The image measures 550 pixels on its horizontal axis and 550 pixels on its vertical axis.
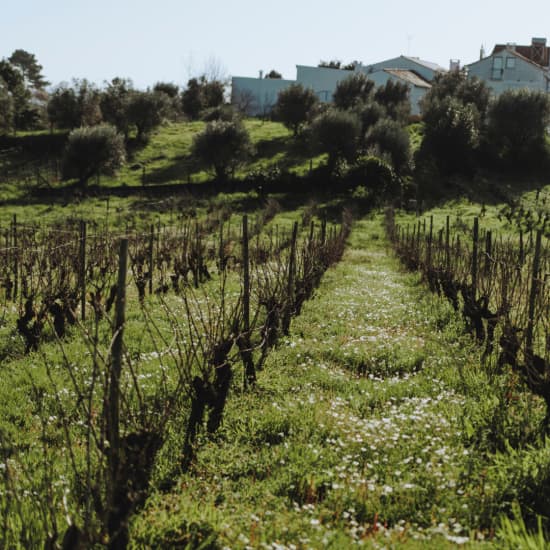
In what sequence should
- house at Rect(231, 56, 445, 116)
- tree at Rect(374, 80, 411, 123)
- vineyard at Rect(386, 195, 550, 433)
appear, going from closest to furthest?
1. vineyard at Rect(386, 195, 550, 433)
2. tree at Rect(374, 80, 411, 123)
3. house at Rect(231, 56, 445, 116)

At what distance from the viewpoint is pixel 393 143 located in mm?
55469

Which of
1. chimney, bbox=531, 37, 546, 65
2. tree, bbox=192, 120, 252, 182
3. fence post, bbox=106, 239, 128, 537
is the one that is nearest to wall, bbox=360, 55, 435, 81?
chimney, bbox=531, 37, 546, 65

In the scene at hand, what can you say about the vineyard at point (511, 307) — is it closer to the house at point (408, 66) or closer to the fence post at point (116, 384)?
the fence post at point (116, 384)

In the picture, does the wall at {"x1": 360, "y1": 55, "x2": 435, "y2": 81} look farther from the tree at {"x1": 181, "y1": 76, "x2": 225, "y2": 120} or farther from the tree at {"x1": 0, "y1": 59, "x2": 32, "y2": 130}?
the tree at {"x1": 0, "y1": 59, "x2": 32, "y2": 130}

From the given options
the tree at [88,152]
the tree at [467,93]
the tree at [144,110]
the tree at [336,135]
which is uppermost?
the tree at [467,93]

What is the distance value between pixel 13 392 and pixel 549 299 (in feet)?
23.2

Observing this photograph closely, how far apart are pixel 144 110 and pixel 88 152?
14.9m

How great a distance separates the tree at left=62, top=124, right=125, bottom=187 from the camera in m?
50.7

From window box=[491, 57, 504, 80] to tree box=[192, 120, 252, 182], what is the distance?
3996cm

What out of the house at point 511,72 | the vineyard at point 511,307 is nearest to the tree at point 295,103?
the house at point 511,72

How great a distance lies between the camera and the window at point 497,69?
7669 centimetres

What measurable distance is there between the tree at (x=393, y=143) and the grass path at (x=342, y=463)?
154 feet

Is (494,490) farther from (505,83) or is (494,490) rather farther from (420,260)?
(505,83)

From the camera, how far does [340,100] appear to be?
69812mm
